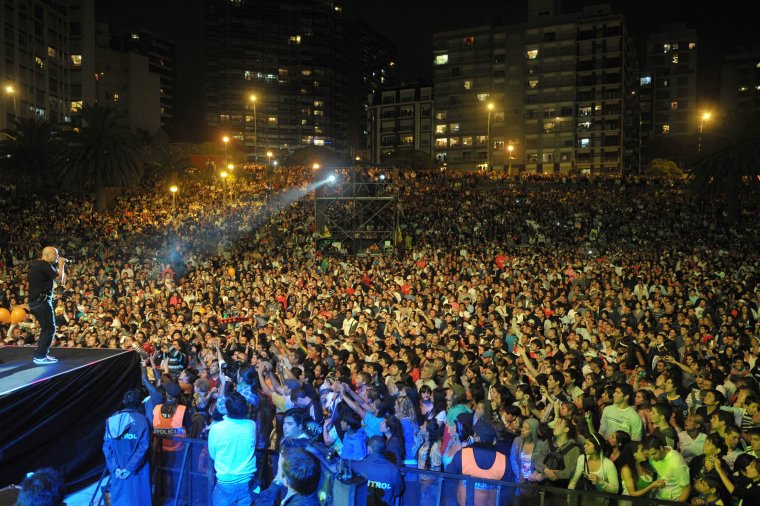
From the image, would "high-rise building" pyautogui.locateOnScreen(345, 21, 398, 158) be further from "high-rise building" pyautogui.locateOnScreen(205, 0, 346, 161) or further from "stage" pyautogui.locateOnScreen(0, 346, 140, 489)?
"stage" pyautogui.locateOnScreen(0, 346, 140, 489)

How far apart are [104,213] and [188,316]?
19356mm

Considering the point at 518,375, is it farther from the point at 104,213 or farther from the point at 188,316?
the point at 104,213

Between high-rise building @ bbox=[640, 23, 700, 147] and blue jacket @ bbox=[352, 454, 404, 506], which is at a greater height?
high-rise building @ bbox=[640, 23, 700, 147]

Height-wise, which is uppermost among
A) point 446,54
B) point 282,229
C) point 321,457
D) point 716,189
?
point 446,54

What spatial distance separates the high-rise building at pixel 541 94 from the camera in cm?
6444

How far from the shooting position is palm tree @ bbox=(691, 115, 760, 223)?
24438 mm

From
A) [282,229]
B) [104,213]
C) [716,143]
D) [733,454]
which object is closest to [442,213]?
[282,229]

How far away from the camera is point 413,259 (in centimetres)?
1825

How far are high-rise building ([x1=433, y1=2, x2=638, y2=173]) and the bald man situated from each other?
61048 millimetres

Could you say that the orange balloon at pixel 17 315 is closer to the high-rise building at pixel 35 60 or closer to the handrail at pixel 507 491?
the handrail at pixel 507 491

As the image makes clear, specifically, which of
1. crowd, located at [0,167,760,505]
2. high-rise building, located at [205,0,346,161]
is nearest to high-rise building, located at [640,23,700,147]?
high-rise building, located at [205,0,346,161]

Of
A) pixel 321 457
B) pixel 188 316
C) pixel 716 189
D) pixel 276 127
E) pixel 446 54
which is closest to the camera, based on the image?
pixel 321 457


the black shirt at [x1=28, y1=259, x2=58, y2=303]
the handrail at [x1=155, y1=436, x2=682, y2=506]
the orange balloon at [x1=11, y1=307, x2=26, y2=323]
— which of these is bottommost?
the handrail at [x1=155, y1=436, x2=682, y2=506]

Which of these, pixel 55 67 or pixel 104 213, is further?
pixel 55 67
